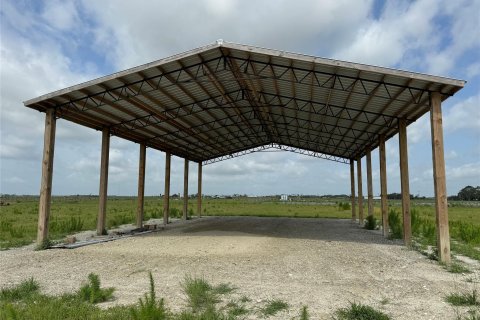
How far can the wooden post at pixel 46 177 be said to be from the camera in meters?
14.4

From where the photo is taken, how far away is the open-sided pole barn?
487 inches

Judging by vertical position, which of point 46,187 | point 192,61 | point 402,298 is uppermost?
point 192,61

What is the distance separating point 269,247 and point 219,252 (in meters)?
2.10

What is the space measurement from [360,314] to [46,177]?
12901 mm

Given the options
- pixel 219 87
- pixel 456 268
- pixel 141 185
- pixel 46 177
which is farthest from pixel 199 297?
pixel 141 185

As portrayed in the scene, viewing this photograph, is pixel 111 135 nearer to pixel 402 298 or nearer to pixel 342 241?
pixel 342 241

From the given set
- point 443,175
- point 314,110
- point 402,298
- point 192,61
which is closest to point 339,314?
point 402,298

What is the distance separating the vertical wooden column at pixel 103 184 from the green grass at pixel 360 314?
49.3ft

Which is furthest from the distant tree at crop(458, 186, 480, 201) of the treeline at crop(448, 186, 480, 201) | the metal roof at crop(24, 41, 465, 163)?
the metal roof at crop(24, 41, 465, 163)

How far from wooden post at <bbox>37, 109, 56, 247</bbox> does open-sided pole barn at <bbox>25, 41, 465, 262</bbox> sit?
39 millimetres

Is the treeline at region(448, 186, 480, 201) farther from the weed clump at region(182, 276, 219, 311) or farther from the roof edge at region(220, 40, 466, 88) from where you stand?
the weed clump at region(182, 276, 219, 311)

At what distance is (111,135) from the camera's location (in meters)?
20.1

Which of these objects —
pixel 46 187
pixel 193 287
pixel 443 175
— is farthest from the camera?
pixel 46 187

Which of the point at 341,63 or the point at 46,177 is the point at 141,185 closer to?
the point at 46,177
